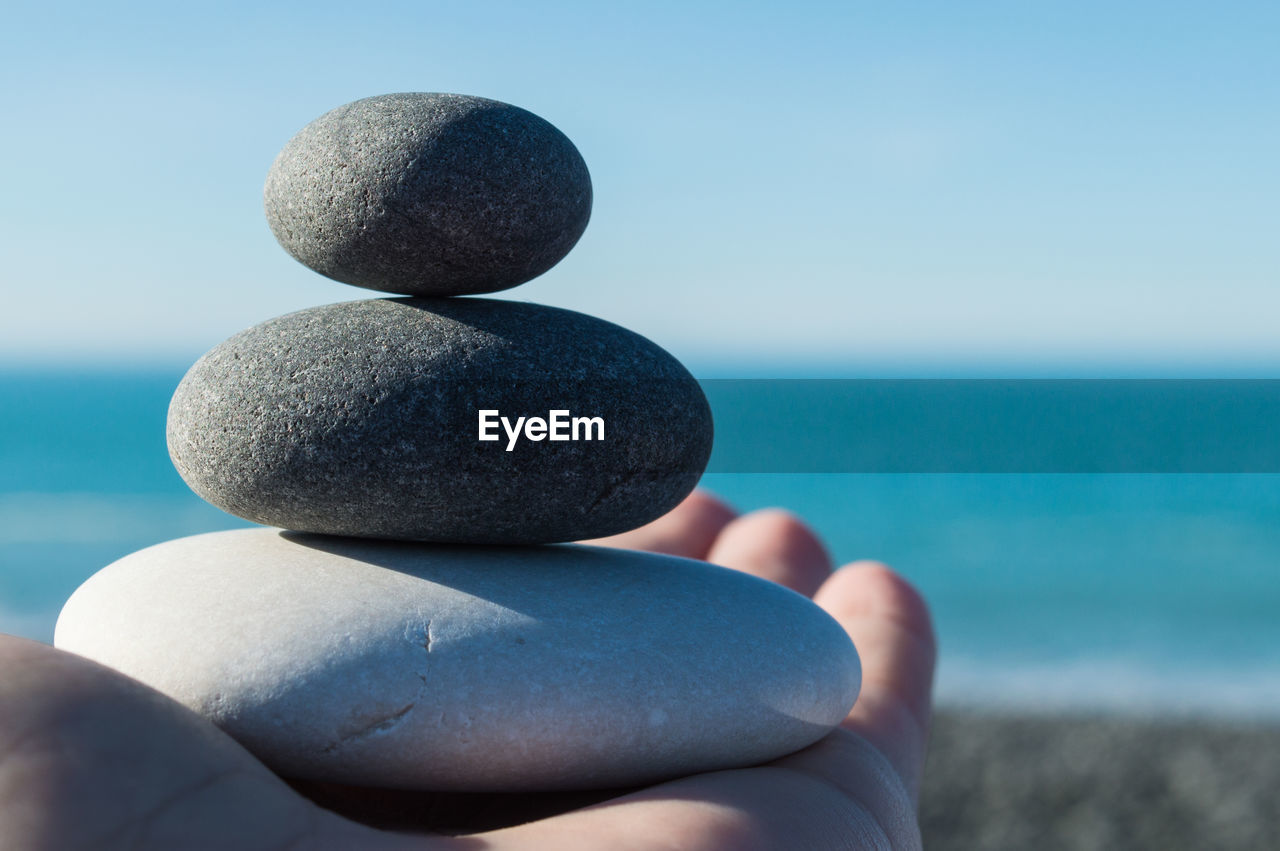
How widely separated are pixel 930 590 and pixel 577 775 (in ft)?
40.7

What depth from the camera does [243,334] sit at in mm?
2445

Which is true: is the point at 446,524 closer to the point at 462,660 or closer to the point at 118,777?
the point at 462,660

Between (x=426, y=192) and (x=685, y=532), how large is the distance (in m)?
3.20

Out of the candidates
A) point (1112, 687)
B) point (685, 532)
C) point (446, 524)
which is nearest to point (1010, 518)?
point (1112, 687)

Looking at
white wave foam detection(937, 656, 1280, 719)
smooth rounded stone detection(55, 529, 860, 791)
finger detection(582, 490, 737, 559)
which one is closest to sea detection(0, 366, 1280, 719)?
white wave foam detection(937, 656, 1280, 719)

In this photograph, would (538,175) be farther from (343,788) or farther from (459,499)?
(343,788)

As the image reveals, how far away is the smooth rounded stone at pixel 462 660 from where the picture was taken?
1983 mm

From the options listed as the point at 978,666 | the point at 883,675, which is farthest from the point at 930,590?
the point at 883,675

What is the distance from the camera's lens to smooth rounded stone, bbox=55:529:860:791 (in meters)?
1.98

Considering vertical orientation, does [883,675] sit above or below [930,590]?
above

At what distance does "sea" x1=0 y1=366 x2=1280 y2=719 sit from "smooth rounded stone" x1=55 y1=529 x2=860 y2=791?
6.93m

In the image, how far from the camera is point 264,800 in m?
1.65

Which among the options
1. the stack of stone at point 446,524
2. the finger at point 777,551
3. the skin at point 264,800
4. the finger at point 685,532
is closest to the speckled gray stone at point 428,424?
the stack of stone at point 446,524

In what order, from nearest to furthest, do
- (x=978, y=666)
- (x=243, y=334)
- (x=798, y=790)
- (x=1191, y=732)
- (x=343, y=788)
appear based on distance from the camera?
(x=798, y=790)
(x=343, y=788)
(x=243, y=334)
(x=1191, y=732)
(x=978, y=666)
